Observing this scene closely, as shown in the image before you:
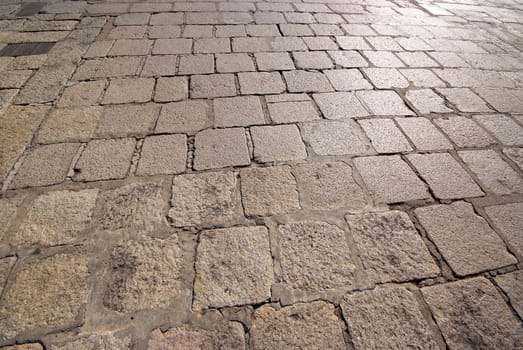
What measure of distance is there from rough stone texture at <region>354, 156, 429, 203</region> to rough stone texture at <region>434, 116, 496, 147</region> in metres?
0.63

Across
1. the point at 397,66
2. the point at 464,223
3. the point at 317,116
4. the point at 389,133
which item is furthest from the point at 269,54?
the point at 464,223

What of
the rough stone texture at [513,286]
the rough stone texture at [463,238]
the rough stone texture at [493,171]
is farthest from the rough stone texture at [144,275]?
the rough stone texture at [493,171]

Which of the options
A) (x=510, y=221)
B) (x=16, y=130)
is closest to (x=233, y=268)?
(x=510, y=221)

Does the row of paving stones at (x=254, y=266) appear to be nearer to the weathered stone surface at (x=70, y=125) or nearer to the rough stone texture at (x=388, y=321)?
the rough stone texture at (x=388, y=321)

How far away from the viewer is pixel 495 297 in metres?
1.29

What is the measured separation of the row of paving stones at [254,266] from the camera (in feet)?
3.83

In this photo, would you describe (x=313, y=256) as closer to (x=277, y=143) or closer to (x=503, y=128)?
(x=277, y=143)

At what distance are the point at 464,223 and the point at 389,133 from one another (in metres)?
0.86

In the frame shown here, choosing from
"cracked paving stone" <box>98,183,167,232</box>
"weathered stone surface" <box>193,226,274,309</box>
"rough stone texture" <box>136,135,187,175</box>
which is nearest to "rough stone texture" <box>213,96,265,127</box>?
"rough stone texture" <box>136,135,187,175</box>

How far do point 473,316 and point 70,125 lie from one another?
2790 mm

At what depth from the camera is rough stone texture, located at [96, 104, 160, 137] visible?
6.64ft

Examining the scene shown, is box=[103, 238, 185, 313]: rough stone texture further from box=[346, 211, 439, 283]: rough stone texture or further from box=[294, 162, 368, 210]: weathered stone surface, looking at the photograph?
box=[346, 211, 439, 283]: rough stone texture

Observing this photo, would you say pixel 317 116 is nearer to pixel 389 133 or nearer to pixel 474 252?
pixel 389 133

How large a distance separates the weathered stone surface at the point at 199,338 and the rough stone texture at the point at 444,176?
1480mm
